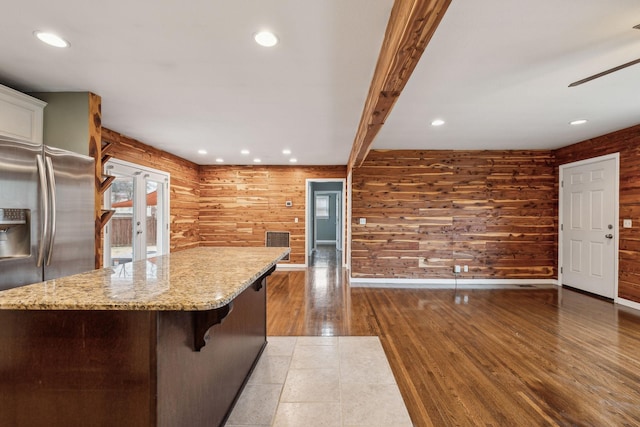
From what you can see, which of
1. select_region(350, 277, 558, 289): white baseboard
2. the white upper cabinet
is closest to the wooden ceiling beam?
the white upper cabinet

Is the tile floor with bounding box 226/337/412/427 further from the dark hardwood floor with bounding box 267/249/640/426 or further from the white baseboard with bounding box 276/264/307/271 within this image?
the white baseboard with bounding box 276/264/307/271

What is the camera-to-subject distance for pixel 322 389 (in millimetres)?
2152

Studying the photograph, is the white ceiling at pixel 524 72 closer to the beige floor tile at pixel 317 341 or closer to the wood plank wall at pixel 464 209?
the wood plank wall at pixel 464 209

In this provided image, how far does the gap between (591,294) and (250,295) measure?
5275mm

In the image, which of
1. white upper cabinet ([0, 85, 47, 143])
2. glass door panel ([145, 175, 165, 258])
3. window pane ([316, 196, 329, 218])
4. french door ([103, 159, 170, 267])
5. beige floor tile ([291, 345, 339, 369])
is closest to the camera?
white upper cabinet ([0, 85, 47, 143])

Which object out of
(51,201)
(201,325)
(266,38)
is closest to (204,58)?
(266,38)

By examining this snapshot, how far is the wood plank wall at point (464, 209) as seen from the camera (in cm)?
527

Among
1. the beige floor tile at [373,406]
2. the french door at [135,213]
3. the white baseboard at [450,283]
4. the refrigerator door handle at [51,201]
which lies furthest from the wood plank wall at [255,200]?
the beige floor tile at [373,406]

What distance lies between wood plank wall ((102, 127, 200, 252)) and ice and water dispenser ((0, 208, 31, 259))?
2330 mm

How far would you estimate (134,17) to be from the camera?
1.70 m

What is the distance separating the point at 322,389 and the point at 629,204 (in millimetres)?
4793

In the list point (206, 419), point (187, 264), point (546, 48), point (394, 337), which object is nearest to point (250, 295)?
point (187, 264)

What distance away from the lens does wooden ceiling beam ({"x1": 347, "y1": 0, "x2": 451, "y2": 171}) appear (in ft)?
4.17

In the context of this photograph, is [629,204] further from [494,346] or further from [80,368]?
[80,368]
